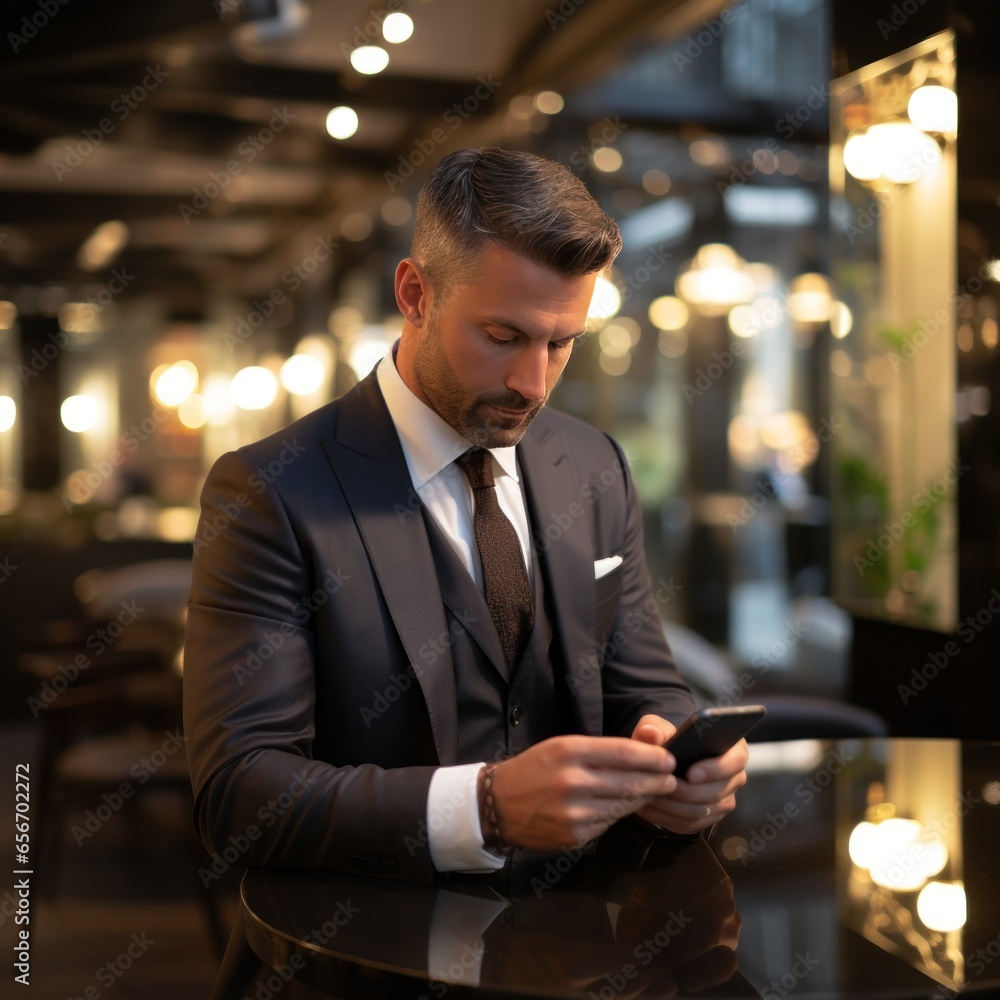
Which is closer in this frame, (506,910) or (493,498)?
(506,910)

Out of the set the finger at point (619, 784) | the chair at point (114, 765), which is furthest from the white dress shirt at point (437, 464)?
the chair at point (114, 765)

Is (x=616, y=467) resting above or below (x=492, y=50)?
below

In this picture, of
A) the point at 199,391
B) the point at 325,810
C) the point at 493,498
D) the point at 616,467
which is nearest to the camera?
the point at 325,810

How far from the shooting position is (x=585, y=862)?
157cm

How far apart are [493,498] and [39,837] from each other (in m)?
3.62

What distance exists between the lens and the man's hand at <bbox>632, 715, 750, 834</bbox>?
153 centimetres

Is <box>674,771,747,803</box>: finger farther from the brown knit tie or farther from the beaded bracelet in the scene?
the brown knit tie

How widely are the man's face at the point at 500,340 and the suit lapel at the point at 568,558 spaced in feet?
0.79

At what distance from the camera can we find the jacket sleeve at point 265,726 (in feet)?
4.94

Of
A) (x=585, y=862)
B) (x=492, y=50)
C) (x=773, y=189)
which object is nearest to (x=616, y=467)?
(x=585, y=862)

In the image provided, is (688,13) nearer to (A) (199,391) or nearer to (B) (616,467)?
(B) (616,467)

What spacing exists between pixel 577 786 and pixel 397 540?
61 cm

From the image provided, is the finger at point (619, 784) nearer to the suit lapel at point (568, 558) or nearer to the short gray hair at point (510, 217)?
the suit lapel at point (568, 558)

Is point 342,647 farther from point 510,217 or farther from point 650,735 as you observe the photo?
point 510,217
